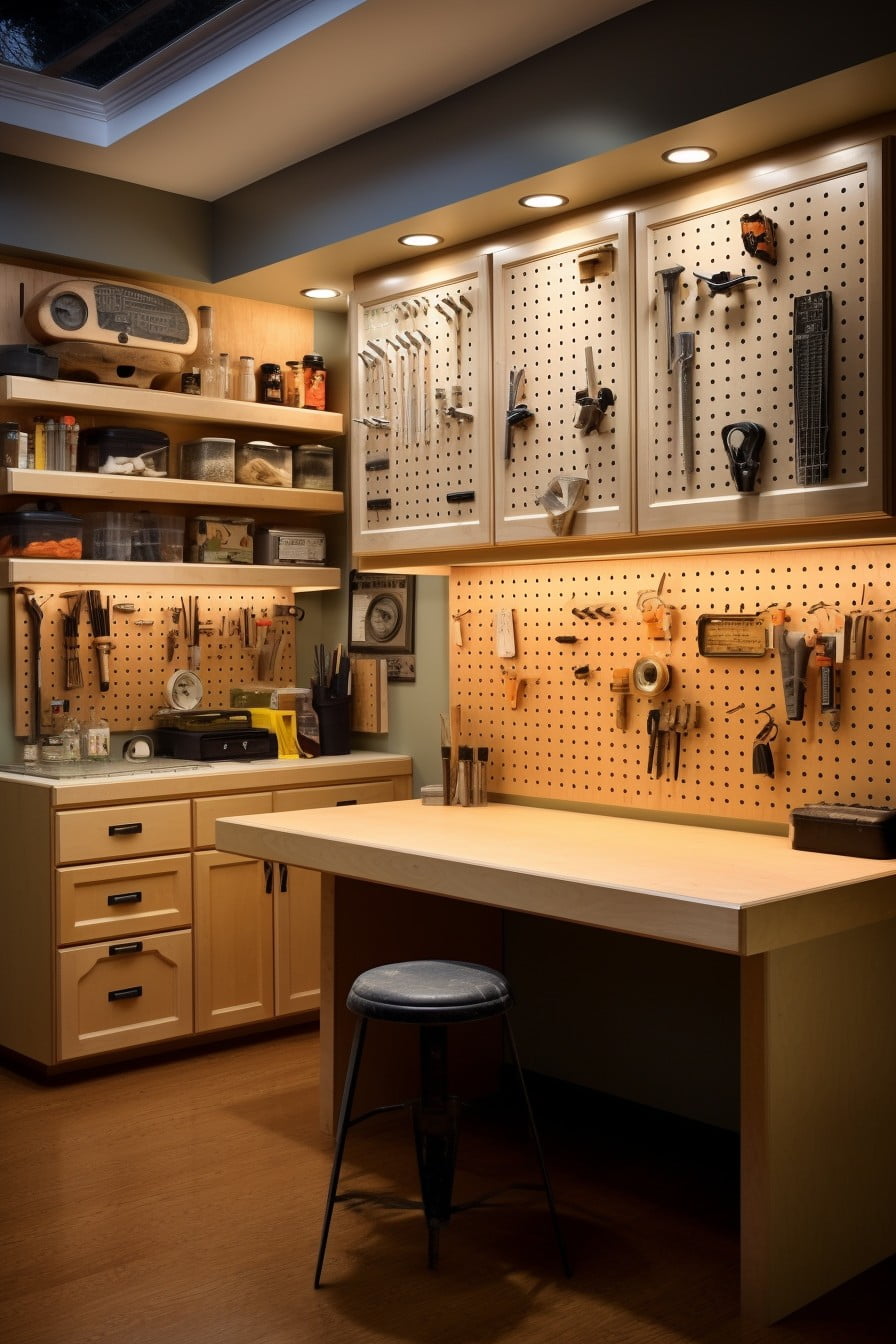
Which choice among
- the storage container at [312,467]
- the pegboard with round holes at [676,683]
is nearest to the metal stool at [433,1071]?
the pegboard with round holes at [676,683]

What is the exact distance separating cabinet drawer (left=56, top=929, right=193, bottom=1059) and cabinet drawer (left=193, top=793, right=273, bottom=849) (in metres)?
0.30

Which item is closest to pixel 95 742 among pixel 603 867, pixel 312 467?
pixel 312 467

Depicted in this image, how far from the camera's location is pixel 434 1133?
9.02 ft

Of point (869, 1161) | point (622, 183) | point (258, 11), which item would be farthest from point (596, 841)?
point (258, 11)

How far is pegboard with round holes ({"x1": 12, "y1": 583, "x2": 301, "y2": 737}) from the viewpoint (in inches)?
172

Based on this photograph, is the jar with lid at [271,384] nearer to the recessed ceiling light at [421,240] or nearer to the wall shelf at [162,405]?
the wall shelf at [162,405]

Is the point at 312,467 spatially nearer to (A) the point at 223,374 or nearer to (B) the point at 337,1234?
(A) the point at 223,374

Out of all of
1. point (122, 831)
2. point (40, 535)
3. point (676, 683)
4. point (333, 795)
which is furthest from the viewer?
point (333, 795)

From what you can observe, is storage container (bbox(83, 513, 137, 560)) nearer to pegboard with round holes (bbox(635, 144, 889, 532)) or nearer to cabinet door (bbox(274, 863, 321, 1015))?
cabinet door (bbox(274, 863, 321, 1015))

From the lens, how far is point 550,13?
3041 mm

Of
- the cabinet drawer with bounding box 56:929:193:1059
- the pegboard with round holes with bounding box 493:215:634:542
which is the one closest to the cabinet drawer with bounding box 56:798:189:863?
the cabinet drawer with bounding box 56:929:193:1059

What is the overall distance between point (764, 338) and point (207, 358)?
7.69 ft

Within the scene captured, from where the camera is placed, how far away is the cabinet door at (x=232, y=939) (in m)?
4.23

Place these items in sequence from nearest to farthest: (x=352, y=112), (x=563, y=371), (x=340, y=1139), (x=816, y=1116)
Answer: (x=816, y=1116), (x=340, y=1139), (x=563, y=371), (x=352, y=112)
